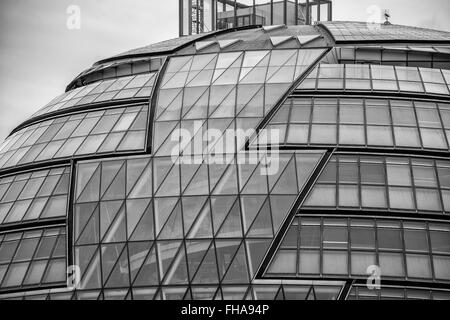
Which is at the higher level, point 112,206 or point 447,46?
point 447,46

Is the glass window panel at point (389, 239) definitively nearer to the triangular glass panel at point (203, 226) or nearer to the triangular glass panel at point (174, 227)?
the triangular glass panel at point (203, 226)

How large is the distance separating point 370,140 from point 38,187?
49.1 feet

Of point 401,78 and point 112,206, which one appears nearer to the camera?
point 112,206

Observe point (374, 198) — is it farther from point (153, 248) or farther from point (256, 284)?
point (153, 248)

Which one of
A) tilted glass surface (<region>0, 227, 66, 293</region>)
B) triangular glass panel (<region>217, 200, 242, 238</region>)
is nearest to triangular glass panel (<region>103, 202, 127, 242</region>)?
tilted glass surface (<region>0, 227, 66, 293</region>)

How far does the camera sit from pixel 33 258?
46531 mm

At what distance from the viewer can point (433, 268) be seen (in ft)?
137

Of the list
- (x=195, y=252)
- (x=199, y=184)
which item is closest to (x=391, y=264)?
(x=195, y=252)

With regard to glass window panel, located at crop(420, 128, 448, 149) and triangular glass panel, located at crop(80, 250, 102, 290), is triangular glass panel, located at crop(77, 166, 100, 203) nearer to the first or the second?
triangular glass panel, located at crop(80, 250, 102, 290)

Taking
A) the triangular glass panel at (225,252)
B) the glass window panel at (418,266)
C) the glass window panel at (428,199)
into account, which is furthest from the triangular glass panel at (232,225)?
the glass window panel at (428,199)

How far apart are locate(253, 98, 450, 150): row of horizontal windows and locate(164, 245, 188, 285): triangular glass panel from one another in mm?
6285

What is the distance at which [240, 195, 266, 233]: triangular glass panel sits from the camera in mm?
43956
